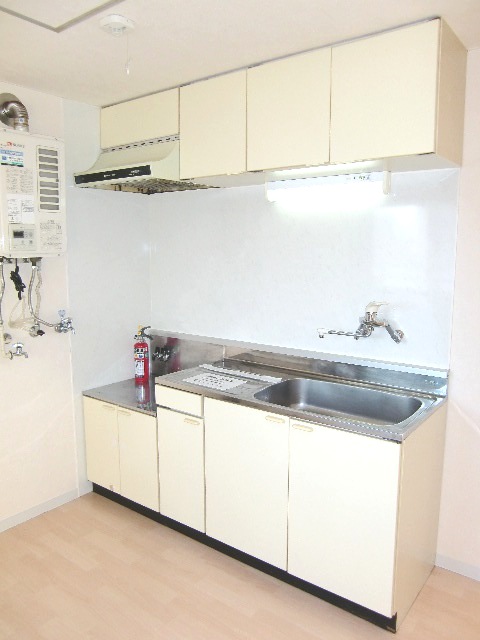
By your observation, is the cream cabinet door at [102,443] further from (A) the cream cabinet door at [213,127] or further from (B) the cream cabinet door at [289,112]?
(B) the cream cabinet door at [289,112]

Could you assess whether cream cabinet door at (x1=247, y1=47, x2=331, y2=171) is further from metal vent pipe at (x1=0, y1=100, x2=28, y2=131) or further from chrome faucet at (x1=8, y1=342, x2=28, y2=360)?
chrome faucet at (x1=8, y1=342, x2=28, y2=360)

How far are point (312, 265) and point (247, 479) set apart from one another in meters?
1.17

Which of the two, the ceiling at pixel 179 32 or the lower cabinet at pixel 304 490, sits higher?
the ceiling at pixel 179 32

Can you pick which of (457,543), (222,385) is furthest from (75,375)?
(457,543)

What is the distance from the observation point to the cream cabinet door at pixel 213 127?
7.73 feet

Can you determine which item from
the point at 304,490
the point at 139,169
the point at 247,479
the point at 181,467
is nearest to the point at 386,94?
the point at 139,169

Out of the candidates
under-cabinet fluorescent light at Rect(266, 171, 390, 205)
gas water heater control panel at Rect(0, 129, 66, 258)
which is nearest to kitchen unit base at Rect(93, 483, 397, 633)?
gas water heater control panel at Rect(0, 129, 66, 258)

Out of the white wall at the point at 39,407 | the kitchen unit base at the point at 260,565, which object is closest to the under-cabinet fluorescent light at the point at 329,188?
the white wall at the point at 39,407

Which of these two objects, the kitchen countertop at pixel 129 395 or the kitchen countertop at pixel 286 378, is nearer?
the kitchen countertop at pixel 286 378

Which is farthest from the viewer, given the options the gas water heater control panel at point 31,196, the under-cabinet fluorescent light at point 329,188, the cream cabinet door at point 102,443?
the cream cabinet door at point 102,443

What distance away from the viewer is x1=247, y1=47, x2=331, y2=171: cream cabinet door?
2088 millimetres

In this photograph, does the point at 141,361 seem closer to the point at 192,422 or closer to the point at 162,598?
the point at 192,422

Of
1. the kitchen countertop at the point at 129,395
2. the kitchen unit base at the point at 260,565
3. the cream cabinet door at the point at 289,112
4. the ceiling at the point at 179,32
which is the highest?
the ceiling at the point at 179,32

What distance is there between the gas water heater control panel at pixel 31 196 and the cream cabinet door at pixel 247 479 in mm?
1232
